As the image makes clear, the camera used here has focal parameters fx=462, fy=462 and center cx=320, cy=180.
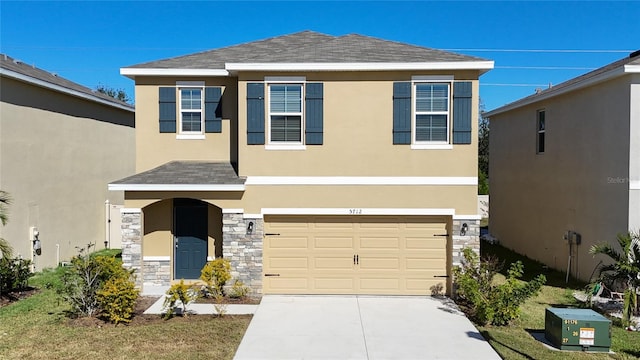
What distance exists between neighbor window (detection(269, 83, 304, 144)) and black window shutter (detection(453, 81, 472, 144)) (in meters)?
3.64

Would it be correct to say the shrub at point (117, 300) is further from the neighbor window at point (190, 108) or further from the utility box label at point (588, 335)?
the utility box label at point (588, 335)

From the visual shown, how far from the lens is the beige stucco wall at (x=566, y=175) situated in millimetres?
11438

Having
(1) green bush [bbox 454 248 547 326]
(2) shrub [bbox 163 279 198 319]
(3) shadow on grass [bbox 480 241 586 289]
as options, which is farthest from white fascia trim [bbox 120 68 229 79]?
(3) shadow on grass [bbox 480 241 586 289]

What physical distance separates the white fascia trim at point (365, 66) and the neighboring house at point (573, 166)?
11.8 feet

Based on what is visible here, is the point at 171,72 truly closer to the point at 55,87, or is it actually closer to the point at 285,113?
the point at 285,113

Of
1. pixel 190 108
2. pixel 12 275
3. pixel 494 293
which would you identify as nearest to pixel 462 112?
pixel 494 293

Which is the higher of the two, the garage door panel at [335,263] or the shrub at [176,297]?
the garage door panel at [335,263]

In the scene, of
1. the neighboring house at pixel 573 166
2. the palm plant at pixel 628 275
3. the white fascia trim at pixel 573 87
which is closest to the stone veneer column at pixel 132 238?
the palm plant at pixel 628 275

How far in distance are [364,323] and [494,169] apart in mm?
13364

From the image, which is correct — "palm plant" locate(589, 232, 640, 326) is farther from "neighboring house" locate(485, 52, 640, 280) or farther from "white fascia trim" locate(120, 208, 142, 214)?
"white fascia trim" locate(120, 208, 142, 214)

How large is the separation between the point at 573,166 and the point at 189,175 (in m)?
10.8

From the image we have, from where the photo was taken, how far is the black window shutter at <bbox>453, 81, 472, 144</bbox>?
10.9 m

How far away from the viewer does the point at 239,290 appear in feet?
35.6

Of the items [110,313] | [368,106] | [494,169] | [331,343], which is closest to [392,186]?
[368,106]
